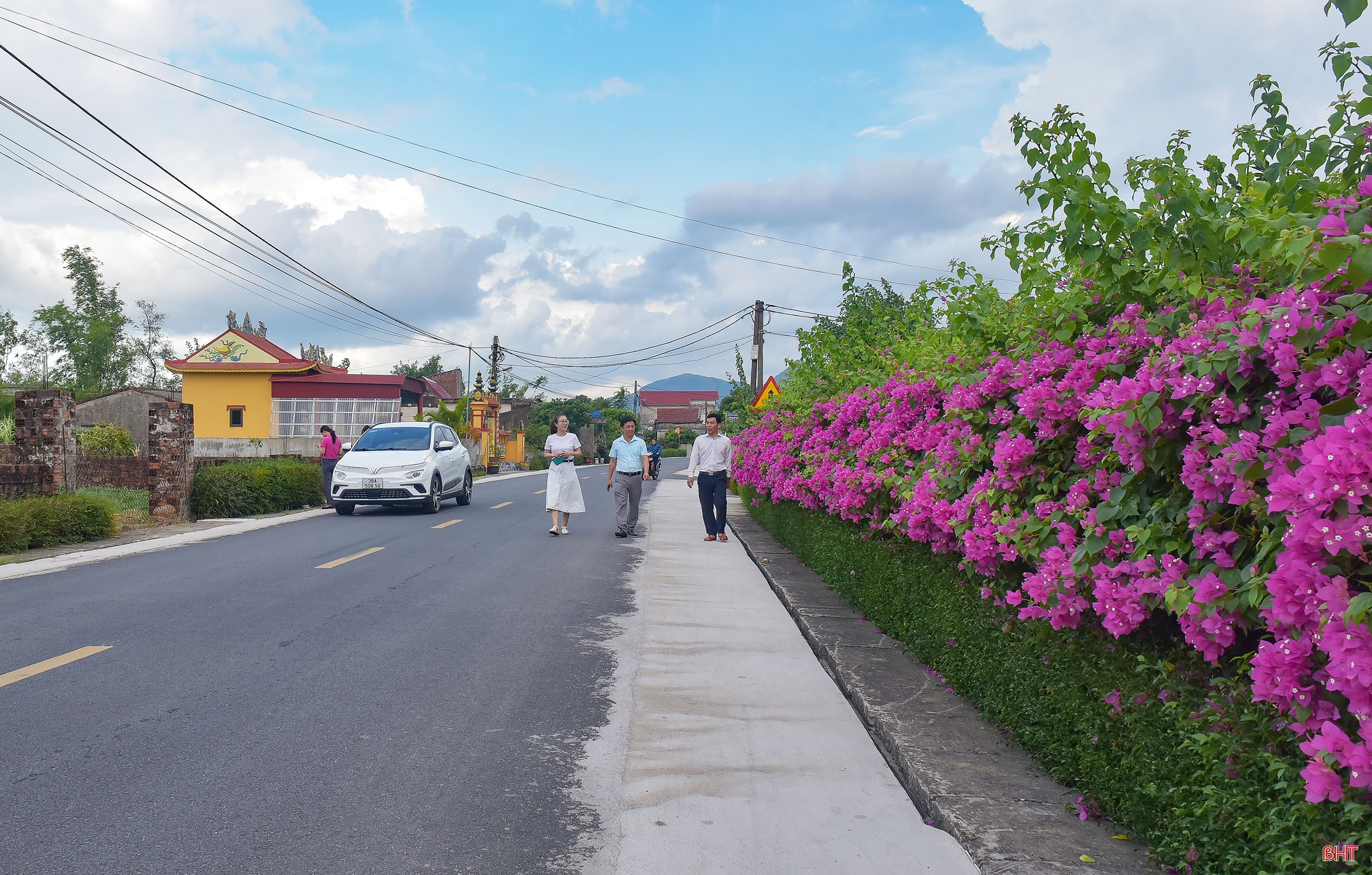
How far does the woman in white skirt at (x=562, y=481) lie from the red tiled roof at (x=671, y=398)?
129939 millimetres

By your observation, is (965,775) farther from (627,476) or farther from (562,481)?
(562,481)

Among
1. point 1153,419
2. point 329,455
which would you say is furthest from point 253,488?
point 1153,419

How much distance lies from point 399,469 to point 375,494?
0.64 metres

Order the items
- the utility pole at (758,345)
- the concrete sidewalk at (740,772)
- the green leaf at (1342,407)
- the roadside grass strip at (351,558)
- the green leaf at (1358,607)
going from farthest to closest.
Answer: the utility pole at (758,345), the roadside grass strip at (351,558), the concrete sidewalk at (740,772), the green leaf at (1342,407), the green leaf at (1358,607)

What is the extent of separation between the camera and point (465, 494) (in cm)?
2078

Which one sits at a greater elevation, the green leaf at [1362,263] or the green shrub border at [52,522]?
the green leaf at [1362,263]

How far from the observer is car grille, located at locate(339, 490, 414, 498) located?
17594 millimetres

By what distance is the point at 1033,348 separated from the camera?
4422mm

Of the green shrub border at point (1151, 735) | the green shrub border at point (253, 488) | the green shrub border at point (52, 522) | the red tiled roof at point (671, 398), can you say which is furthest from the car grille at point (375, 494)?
the red tiled roof at point (671, 398)

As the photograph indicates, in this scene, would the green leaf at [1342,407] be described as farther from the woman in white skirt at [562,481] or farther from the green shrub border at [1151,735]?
the woman in white skirt at [562,481]

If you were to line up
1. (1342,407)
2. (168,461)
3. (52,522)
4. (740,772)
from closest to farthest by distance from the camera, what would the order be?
1. (1342,407)
2. (740,772)
3. (52,522)
4. (168,461)

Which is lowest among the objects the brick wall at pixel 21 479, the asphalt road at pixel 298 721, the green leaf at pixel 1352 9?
the asphalt road at pixel 298 721

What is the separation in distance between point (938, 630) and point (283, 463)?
18.0 m

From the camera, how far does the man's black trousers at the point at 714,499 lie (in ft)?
44.9
